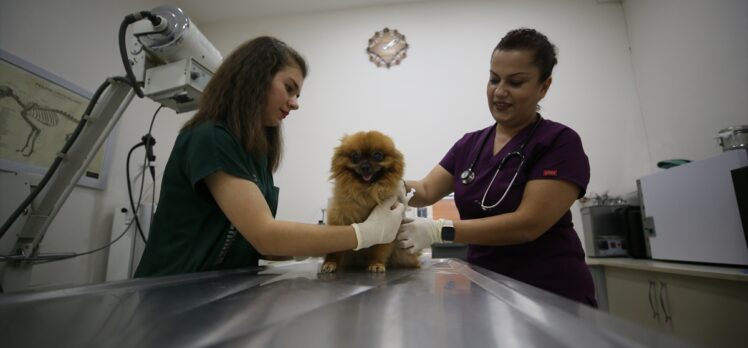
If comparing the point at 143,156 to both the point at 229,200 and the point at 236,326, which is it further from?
the point at 236,326

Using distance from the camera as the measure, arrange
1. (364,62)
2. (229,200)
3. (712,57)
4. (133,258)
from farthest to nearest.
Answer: (364,62)
(133,258)
(712,57)
(229,200)

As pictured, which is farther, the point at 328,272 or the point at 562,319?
the point at 328,272

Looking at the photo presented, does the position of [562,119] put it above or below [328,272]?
above

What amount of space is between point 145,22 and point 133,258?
2.61 meters

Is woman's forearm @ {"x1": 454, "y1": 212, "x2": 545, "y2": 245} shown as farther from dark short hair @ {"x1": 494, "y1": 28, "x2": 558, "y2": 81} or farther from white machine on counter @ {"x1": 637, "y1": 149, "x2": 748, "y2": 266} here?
white machine on counter @ {"x1": 637, "y1": 149, "x2": 748, "y2": 266}


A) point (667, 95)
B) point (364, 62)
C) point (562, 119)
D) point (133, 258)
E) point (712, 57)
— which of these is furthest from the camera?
point (364, 62)

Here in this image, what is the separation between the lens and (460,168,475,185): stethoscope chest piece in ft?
5.01

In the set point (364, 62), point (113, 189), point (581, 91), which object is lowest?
point (113, 189)

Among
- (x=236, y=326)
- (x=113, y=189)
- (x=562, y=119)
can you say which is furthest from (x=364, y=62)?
(x=236, y=326)

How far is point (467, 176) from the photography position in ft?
5.08

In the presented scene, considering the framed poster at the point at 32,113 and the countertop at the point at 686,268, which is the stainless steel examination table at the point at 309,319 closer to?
the countertop at the point at 686,268

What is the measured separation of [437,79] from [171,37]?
10.6ft

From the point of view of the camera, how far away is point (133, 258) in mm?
3041

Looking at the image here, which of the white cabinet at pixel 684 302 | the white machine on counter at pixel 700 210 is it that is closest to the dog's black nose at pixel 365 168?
the white cabinet at pixel 684 302
